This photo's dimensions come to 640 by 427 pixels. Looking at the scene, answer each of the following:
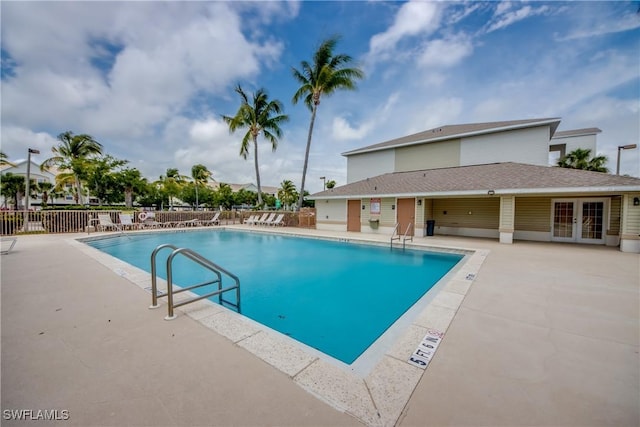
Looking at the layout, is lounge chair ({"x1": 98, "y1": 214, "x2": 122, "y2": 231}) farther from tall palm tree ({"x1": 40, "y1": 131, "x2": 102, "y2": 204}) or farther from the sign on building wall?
the sign on building wall

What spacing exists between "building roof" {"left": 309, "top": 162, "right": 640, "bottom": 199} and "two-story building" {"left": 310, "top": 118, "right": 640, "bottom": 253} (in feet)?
0.10

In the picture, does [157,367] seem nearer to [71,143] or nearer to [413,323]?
[413,323]

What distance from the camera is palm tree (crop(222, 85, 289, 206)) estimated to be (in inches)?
810

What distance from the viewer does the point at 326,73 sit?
16734 millimetres

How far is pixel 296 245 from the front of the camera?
37.3 ft

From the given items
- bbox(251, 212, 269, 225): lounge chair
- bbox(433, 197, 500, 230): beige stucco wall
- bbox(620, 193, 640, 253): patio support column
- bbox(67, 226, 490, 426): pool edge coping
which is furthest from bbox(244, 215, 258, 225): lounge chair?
bbox(620, 193, 640, 253): patio support column

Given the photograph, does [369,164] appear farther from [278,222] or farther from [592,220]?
[592,220]

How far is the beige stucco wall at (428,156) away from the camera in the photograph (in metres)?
15.4

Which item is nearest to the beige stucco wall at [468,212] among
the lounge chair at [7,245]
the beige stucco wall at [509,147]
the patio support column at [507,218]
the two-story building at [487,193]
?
the two-story building at [487,193]

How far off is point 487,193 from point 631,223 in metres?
4.26

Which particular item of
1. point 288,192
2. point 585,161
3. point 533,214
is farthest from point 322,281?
point 288,192

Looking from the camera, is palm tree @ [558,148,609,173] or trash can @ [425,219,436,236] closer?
trash can @ [425,219,436,236]

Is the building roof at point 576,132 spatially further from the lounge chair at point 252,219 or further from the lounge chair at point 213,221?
the lounge chair at point 213,221

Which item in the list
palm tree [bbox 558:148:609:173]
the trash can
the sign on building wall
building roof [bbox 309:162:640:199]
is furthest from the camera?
palm tree [bbox 558:148:609:173]
